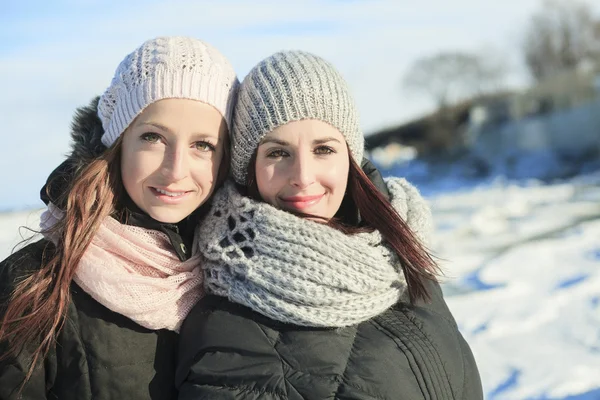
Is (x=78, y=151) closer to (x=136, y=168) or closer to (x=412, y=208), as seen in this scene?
(x=136, y=168)

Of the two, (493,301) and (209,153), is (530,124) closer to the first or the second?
(493,301)

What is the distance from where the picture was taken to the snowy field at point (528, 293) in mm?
3627

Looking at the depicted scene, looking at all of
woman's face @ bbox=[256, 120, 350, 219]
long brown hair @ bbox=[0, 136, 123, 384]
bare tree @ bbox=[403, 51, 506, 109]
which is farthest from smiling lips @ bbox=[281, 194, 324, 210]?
bare tree @ bbox=[403, 51, 506, 109]

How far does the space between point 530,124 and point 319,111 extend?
21.4 metres

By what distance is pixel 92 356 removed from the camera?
6.08 ft

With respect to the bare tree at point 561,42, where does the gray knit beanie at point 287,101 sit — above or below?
below

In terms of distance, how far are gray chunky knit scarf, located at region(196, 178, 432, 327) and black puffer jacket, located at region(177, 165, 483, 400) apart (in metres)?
0.05

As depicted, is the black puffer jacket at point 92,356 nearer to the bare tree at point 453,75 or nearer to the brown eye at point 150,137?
the brown eye at point 150,137

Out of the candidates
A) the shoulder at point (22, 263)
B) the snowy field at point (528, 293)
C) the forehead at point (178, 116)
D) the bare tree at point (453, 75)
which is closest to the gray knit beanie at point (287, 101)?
the forehead at point (178, 116)

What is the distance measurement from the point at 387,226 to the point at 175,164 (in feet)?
2.47

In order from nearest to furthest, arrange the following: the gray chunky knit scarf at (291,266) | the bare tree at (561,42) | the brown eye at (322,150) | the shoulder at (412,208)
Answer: the gray chunky knit scarf at (291,266)
the brown eye at (322,150)
the shoulder at (412,208)
the bare tree at (561,42)

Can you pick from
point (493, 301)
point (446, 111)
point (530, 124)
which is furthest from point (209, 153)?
point (446, 111)

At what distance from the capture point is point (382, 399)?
1872 mm

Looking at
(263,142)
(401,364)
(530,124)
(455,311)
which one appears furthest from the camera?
(530,124)
